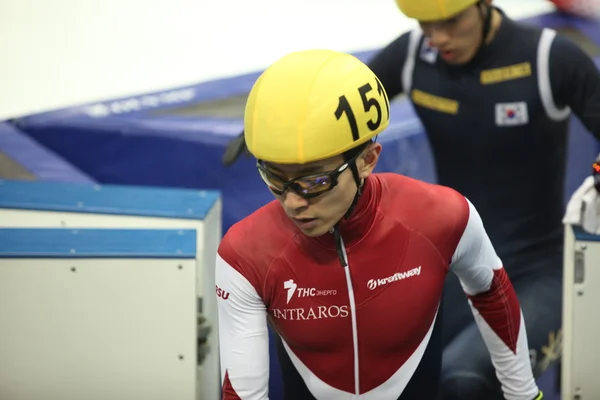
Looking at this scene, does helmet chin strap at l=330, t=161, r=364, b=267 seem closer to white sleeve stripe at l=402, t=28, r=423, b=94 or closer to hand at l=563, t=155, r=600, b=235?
hand at l=563, t=155, r=600, b=235

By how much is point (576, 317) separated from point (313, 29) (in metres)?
3.46

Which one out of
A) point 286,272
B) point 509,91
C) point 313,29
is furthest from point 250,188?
Result: point 313,29

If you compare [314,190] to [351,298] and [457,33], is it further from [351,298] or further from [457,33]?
[457,33]

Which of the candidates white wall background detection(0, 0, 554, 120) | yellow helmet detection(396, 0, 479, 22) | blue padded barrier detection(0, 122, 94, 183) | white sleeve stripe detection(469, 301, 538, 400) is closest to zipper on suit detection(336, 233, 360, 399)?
white sleeve stripe detection(469, 301, 538, 400)

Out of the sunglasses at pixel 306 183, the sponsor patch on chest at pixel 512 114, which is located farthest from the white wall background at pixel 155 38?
the sunglasses at pixel 306 183

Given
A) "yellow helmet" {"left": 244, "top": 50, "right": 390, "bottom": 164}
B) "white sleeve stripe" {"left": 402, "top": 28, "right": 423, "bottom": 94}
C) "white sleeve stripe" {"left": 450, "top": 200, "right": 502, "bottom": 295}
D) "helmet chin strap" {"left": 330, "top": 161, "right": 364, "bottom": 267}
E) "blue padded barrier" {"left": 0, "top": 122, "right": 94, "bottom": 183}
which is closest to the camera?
"yellow helmet" {"left": 244, "top": 50, "right": 390, "bottom": 164}

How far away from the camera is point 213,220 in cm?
295

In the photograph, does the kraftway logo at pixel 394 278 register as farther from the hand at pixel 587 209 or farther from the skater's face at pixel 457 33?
the skater's face at pixel 457 33

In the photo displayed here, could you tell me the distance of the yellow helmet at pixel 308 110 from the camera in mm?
1606

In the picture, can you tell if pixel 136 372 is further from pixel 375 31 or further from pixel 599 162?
pixel 375 31

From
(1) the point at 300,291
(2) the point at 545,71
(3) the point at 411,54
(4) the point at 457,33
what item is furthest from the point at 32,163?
(1) the point at 300,291

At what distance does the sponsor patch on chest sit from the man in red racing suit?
0.98 meters

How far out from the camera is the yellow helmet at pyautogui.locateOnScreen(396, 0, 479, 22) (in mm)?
2555

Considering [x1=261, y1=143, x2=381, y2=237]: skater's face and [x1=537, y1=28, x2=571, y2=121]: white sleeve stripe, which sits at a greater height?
[x1=261, y1=143, x2=381, y2=237]: skater's face
